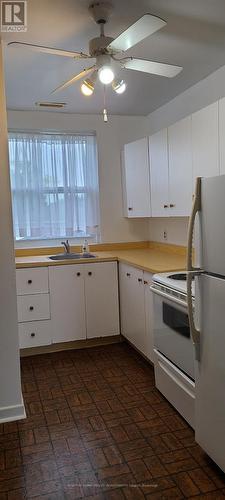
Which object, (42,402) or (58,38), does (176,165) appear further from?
(42,402)

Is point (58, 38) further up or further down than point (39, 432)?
further up

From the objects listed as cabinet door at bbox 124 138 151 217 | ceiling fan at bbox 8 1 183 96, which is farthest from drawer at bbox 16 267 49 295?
ceiling fan at bbox 8 1 183 96

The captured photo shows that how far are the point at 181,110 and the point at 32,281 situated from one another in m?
2.13

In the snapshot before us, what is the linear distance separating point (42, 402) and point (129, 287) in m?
1.26

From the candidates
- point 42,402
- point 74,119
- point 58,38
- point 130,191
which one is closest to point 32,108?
point 74,119

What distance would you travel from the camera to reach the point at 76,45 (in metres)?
2.44

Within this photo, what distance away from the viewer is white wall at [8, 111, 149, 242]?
4.16 meters

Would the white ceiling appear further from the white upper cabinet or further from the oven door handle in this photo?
the oven door handle

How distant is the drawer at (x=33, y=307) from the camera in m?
3.48

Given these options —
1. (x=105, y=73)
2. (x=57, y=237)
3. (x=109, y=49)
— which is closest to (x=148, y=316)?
(x=57, y=237)

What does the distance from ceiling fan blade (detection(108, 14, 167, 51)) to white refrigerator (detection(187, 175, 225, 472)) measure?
0.76m

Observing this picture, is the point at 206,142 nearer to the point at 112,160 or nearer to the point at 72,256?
the point at 112,160

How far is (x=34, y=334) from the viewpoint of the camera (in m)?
3.53
